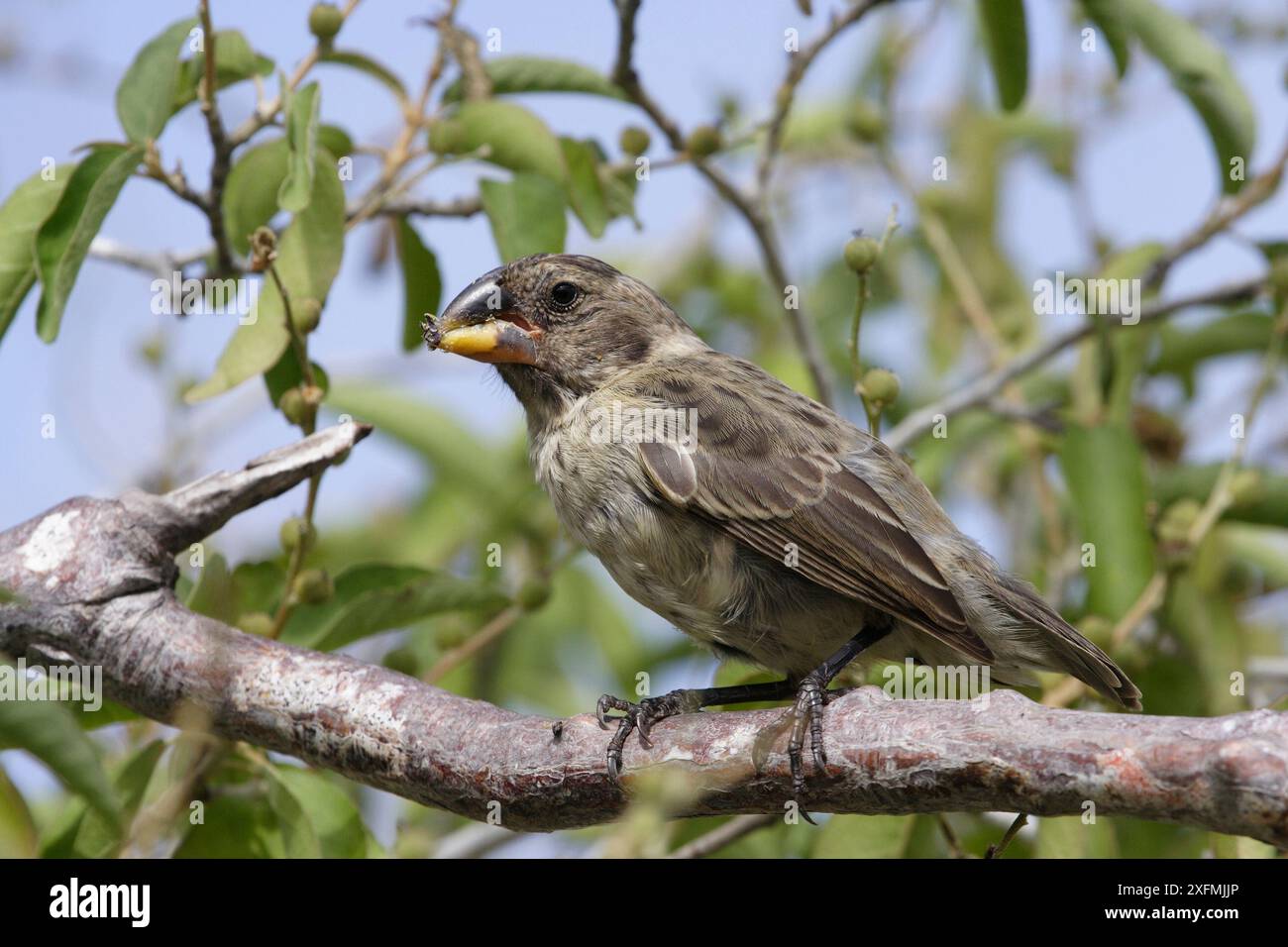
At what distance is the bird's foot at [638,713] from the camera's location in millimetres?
3072

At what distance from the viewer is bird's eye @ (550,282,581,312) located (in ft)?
14.4

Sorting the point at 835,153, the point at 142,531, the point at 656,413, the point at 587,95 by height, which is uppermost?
the point at 835,153

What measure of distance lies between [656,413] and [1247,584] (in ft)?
8.22

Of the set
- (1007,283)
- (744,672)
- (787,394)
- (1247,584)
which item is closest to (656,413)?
(787,394)

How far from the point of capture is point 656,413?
156 inches

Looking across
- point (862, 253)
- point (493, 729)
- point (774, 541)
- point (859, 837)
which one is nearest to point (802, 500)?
point (774, 541)

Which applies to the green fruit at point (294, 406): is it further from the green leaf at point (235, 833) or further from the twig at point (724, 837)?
the twig at point (724, 837)

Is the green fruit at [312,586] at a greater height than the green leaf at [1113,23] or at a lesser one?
lesser

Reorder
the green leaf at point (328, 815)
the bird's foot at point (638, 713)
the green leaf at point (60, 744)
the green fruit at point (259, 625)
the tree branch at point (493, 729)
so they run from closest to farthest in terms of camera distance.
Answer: the tree branch at point (493, 729)
the green leaf at point (60, 744)
the bird's foot at point (638, 713)
the green leaf at point (328, 815)
the green fruit at point (259, 625)

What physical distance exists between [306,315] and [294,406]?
0.25m

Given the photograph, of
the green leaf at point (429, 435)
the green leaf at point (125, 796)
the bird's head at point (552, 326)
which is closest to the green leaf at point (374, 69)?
the bird's head at point (552, 326)

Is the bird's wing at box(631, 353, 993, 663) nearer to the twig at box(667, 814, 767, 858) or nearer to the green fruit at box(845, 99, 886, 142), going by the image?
the twig at box(667, 814, 767, 858)

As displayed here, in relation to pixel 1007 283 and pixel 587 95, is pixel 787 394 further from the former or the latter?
pixel 1007 283

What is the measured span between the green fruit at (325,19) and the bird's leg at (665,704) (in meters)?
1.92
